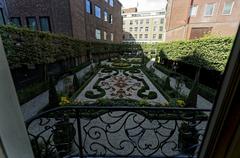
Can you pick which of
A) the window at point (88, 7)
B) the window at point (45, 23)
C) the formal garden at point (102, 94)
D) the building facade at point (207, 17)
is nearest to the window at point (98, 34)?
the window at point (88, 7)

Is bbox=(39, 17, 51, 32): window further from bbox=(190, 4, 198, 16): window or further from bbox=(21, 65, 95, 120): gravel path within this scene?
bbox=(190, 4, 198, 16): window

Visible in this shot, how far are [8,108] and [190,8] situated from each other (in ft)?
57.8

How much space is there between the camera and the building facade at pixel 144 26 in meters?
36.2

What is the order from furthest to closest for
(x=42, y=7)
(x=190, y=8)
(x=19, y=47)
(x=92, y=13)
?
(x=92, y=13) < (x=190, y=8) < (x=42, y=7) < (x=19, y=47)

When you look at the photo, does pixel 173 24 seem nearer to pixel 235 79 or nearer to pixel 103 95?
pixel 103 95

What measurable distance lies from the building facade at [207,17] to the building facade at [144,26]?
2170cm

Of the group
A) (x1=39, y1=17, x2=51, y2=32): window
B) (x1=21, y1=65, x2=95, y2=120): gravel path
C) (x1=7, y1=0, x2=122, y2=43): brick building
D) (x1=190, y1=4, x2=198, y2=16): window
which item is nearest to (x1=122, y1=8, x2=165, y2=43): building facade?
(x1=190, y1=4, x2=198, y2=16): window

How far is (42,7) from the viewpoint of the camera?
386 inches

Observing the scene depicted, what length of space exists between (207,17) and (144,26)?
2709 cm

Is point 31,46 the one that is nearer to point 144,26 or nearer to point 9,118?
point 9,118

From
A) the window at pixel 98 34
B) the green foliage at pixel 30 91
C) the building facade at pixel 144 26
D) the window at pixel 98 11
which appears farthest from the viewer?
the building facade at pixel 144 26

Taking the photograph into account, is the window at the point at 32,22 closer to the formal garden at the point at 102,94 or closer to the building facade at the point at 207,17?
the formal garden at the point at 102,94

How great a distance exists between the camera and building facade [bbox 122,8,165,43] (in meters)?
36.2

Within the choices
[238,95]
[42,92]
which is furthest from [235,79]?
[42,92]
